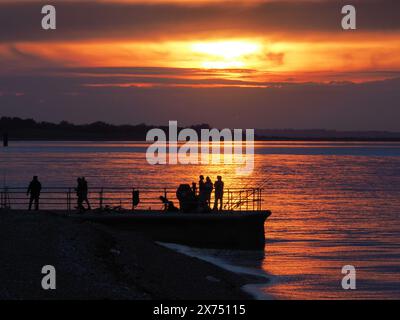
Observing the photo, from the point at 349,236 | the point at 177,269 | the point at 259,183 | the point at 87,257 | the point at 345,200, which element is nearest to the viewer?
the point at 87,257

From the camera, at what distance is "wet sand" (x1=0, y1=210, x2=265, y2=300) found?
19469mm

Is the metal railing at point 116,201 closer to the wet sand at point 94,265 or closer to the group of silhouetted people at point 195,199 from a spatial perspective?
the group of silhouetted people at point 195,199

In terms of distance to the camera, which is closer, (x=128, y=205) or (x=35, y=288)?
(x=35, y=288)

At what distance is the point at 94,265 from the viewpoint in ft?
73.8

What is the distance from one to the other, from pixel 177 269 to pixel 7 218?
6.38m

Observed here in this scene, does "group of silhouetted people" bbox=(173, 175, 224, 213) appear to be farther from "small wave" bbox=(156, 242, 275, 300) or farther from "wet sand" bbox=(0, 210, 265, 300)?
"wet sand" bbox=(0, 210, 265, 300)

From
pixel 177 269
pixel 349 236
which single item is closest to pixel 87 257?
pixel 177 269

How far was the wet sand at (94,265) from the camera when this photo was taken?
1947 cm

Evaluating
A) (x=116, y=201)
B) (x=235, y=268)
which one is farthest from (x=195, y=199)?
(x=116, y=201)

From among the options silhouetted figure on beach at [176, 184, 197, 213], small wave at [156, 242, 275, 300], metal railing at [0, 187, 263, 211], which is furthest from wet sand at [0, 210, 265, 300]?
metal railing at [0, 187, 263, 211]

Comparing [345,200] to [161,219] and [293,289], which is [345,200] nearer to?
[161,219]

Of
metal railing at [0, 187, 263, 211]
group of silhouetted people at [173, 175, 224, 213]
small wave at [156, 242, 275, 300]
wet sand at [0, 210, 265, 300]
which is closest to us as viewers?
wet sand at [0, 210, 265, 300]

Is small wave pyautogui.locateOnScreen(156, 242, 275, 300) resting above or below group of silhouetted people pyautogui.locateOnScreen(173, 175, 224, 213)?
below
